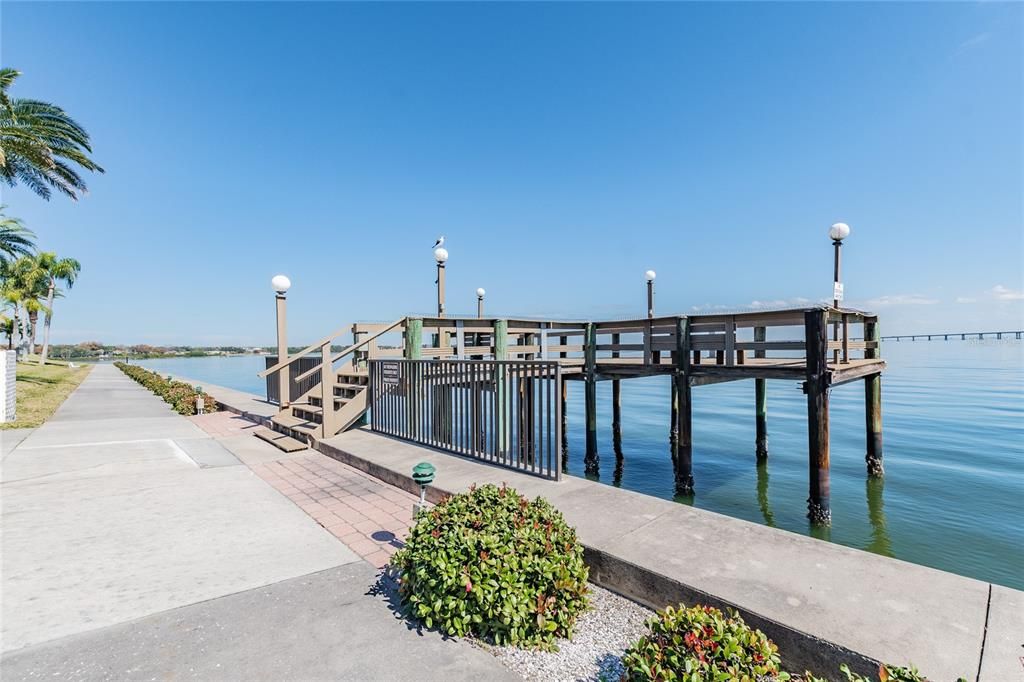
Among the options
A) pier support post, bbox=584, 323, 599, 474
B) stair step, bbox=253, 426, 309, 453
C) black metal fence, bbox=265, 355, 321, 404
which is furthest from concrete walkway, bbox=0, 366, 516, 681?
pier support post, bbox=584, 323, 599, 474

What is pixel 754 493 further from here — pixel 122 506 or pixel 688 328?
pixel 122 506

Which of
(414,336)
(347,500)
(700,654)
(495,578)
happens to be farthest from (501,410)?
(700,654)

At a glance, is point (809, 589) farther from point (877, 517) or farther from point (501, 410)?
point (877, 517)

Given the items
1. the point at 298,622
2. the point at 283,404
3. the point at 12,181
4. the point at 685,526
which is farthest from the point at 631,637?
the point at 12,181

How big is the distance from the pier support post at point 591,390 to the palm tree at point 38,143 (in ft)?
49.7

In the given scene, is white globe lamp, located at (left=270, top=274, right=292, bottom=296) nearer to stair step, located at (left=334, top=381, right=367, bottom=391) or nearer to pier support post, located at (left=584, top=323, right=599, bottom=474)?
stair step, located at (left=334, top=381, right=367, bottom=391)

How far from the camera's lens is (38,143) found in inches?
494

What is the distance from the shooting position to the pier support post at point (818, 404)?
6422mm

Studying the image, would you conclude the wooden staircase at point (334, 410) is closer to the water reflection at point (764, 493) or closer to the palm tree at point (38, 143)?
the water reflection at point (764, 493)

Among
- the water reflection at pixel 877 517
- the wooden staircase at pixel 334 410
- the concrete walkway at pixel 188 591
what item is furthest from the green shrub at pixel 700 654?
the wooden staircase at pixel 334 410

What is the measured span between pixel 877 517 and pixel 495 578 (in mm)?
8013

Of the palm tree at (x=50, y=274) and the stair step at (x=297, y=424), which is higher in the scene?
the palm tree at (x=50, y=274)

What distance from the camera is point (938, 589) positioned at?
2.59m

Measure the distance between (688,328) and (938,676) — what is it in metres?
6.19
